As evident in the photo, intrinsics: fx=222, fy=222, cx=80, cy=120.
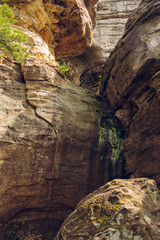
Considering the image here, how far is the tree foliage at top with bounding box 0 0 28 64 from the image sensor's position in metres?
8.24

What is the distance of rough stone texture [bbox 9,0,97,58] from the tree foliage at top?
2702mm

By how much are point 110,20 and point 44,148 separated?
1799 centimetres

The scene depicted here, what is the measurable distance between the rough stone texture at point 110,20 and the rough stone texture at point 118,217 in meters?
16.9

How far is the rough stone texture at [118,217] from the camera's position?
13.6ft

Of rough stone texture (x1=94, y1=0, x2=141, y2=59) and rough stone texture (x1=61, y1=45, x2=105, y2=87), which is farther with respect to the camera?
rough stone texture (x1=94, y1=0, x2=141, y2=59)

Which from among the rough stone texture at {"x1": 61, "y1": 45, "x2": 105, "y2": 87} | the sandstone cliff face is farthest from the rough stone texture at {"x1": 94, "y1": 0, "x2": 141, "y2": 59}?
the sandstone cliff face

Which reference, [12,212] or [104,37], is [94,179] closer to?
[12,212]

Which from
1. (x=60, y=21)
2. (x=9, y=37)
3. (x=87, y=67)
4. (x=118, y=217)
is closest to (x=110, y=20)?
(x=87, y=67)

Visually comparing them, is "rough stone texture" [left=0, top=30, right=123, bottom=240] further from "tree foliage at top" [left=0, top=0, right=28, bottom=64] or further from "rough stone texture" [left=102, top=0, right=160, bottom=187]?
"rough stone texture" [left=102, top=0, right=160, bottom=187]

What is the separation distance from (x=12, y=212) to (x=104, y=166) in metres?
3.83

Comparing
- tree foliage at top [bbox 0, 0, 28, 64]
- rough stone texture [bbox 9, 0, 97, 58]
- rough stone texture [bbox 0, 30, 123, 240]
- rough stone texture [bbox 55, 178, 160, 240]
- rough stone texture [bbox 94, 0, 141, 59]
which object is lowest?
rough stone texture [bbox 55, 178, 160, 240]

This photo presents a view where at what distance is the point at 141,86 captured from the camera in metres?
8.72

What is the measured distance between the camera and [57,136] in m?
8.15

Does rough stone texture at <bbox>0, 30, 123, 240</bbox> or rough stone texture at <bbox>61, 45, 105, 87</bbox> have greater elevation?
rough stone texture at <bbox>61, 45, 105, 87</bbox>
